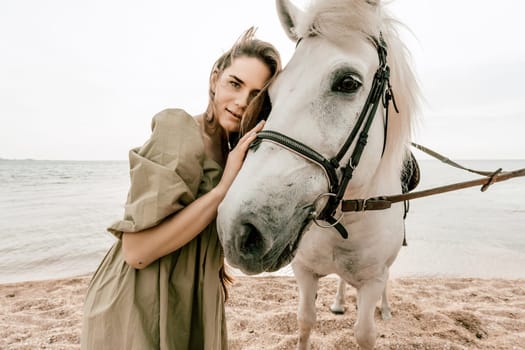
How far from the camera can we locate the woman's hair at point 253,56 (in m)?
1.40

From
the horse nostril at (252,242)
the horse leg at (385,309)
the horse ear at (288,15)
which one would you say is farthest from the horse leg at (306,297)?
the horse ear at (288,15)

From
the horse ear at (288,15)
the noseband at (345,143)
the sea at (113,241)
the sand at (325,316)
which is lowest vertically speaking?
the sea at (113,241)

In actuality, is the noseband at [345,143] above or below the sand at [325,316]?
above

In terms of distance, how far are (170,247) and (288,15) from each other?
1384 mm

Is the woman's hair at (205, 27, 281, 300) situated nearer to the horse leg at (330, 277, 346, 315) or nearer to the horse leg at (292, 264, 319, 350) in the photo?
the horse leg at (292, 264, 319, 350)

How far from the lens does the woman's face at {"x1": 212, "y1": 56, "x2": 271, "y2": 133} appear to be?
4.72 ft

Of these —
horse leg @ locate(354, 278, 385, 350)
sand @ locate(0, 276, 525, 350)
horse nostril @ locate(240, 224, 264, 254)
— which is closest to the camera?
horse nostril @ locate(240, 224, 264, 254)

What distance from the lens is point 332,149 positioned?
125 cm

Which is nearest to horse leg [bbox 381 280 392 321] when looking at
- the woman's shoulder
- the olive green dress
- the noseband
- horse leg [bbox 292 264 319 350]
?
horse leg [bbox 292 264 319 350]

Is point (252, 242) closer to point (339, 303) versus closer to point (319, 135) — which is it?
point (319, 135)

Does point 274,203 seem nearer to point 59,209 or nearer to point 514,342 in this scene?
point 514,342

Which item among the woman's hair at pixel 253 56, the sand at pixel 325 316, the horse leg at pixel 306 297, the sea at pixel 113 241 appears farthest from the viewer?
the sea at pixel 113 241

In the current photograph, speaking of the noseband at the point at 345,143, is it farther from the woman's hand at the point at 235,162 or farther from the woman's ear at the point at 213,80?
the woman's ear at the point at 213,80

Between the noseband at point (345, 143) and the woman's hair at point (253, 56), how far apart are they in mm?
213
